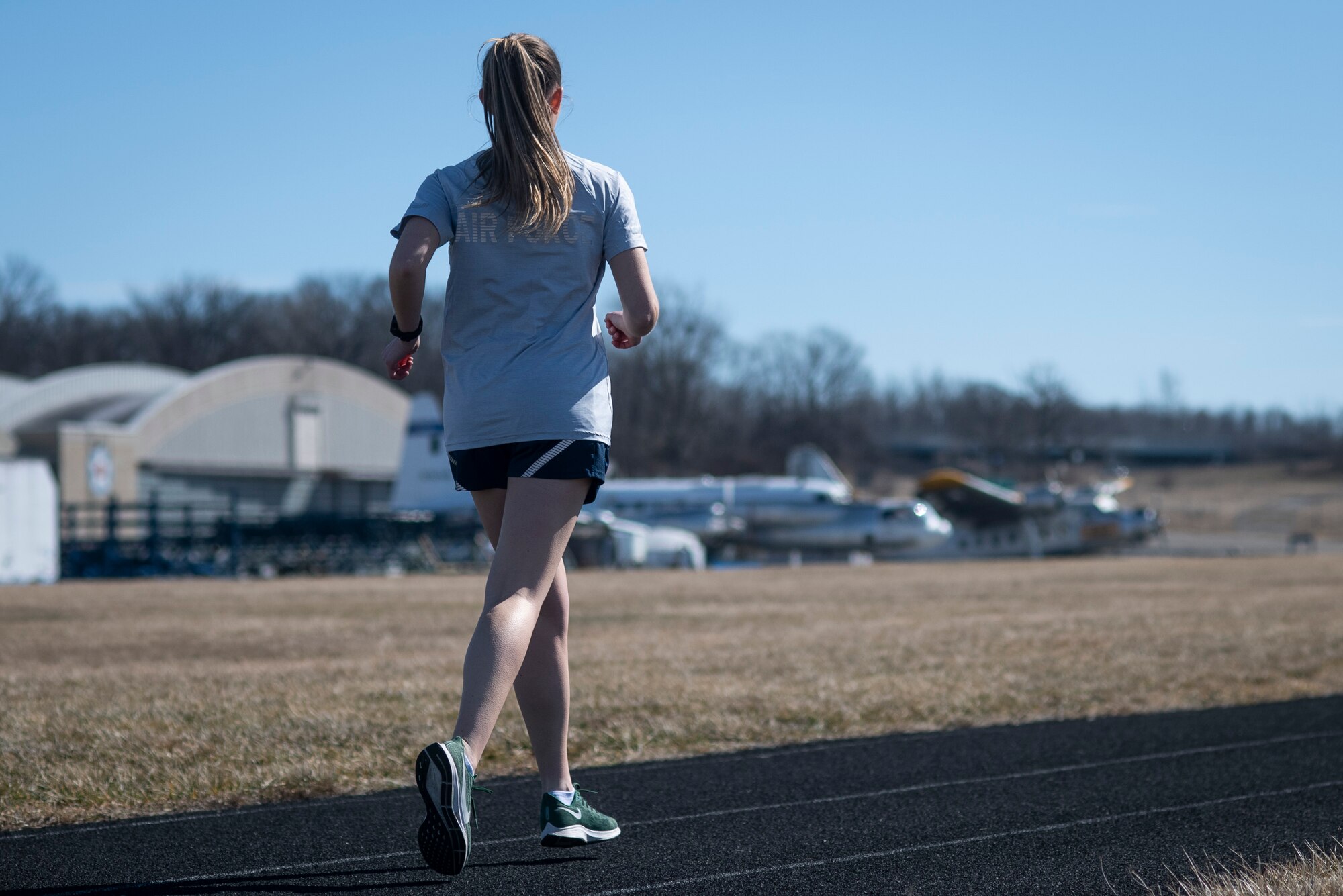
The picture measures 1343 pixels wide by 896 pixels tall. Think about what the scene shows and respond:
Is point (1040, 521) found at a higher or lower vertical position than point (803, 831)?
lower

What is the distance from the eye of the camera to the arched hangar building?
36.3 m

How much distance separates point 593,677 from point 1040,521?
31346 mm

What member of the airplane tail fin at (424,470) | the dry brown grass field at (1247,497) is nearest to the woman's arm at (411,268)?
the airplane tail fin at (424,470)

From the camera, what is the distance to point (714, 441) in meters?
80.7

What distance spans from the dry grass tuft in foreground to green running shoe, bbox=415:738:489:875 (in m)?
1.40

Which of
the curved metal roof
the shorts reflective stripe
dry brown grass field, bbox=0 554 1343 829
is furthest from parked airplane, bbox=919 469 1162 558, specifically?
the shorts reflective stripe

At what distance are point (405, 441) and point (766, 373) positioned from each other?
5104 cm

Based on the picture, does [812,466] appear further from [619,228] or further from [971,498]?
[619,228]

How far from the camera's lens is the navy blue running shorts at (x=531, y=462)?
2.69 m

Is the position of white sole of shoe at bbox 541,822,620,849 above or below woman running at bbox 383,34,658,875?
below

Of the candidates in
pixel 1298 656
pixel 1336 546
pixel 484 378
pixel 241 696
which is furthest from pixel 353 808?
pixel 1336 546

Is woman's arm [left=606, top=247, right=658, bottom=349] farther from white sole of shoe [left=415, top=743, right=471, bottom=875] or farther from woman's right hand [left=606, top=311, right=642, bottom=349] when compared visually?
white sole of shoe [left=415, top=743, right=471, bottom=875]

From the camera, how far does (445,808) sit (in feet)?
7.70

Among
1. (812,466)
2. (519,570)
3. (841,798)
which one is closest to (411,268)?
(519,570)
